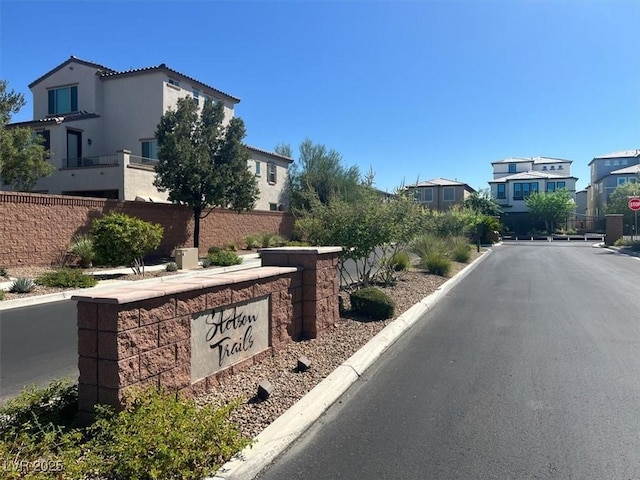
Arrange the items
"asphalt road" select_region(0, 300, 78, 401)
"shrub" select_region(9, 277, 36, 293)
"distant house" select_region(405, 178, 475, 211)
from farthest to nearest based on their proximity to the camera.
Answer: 1. "distant house" select_region(405, 178, 475, 211)
2. "shrub" select_region(9, 277, 36, 293)
3. "asphalt road" select_region(0, 300, 78, 401)

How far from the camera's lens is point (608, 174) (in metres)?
75.9

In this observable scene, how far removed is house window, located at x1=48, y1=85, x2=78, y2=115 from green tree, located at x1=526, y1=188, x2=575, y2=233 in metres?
57.7

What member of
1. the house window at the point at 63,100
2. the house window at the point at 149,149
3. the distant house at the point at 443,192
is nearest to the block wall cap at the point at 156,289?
the house window at the point at 149,149

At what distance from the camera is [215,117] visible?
25453mm

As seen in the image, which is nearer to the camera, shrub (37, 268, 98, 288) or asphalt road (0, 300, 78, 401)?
asphalt road (0, 300, 78, 401)

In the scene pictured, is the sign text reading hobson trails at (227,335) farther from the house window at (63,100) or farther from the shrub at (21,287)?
the house window at (63,100)

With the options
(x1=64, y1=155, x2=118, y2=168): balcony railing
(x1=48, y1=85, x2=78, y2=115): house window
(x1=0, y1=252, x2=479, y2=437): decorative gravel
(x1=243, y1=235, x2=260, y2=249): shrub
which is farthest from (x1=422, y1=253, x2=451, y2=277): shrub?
(x1=48, y1=85, x2=78, y2=115): house window

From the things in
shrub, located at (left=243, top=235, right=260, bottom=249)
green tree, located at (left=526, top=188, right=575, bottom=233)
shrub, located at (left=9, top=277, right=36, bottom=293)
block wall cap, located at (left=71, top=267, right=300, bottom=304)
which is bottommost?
shrub, located at (left=9, top=277, right=36, bottom=293)

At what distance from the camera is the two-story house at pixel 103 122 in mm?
27500

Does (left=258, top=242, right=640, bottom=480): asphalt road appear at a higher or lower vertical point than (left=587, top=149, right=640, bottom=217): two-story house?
lower

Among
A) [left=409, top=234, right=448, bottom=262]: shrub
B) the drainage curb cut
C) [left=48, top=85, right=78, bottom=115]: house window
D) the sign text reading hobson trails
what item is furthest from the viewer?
[left=48, top=85, right=78, bottom=115]: house window

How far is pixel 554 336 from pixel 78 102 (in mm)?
32202

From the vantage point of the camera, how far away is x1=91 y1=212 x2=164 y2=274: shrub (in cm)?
1719

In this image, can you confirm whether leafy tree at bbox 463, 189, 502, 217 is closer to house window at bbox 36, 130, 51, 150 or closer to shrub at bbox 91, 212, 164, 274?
house window at bbox 36, 130, 51, 150
